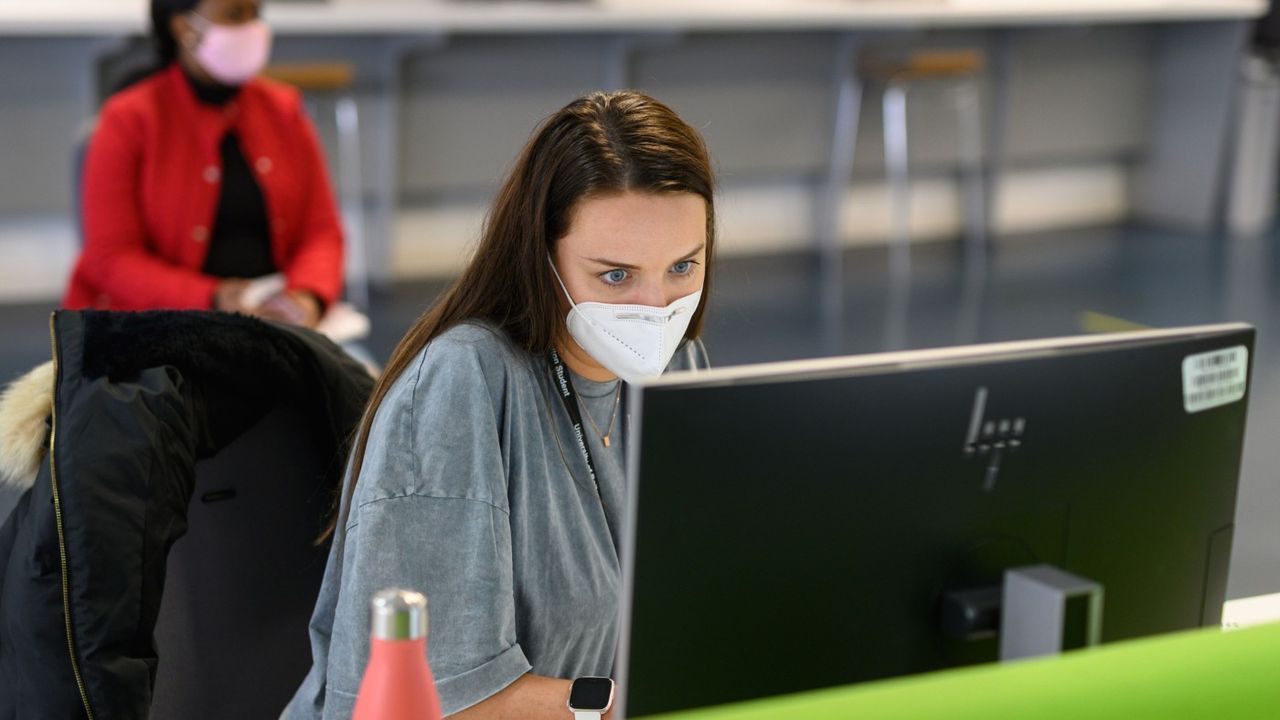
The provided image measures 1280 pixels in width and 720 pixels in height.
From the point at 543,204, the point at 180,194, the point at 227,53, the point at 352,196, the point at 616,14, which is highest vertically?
the point at 616,14

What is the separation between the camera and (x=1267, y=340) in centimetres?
453

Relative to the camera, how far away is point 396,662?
0.76m

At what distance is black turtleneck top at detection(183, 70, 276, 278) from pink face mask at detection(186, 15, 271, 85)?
4cm

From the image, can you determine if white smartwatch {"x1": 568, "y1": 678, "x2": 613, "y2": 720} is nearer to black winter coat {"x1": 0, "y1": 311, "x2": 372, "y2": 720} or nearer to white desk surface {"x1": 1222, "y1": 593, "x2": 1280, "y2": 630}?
black winter coat {"x1": 0, "y1": 311, "x2": 372, "y2": 720}

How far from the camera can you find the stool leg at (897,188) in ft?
18.1

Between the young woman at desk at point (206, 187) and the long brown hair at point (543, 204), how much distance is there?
4.51 feet

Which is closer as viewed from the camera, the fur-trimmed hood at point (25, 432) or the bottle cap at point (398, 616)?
the bottle cap at point (398, 616)

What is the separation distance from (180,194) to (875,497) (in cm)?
212

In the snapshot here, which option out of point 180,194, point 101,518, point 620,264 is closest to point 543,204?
point 620,264

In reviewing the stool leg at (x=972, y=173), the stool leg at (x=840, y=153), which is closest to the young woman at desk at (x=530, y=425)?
the stool leg at (x=840, y=153)

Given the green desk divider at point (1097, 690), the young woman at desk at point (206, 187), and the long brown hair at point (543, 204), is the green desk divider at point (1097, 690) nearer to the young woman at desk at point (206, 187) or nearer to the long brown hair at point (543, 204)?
the long brown hair at point (543, 204)

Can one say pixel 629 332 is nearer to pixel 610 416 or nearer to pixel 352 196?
pixel 610 416

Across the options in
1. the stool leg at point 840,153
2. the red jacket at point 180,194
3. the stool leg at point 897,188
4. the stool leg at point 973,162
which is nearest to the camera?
the red jacket at point 180,194

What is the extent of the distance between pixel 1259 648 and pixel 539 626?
2.05 feet
